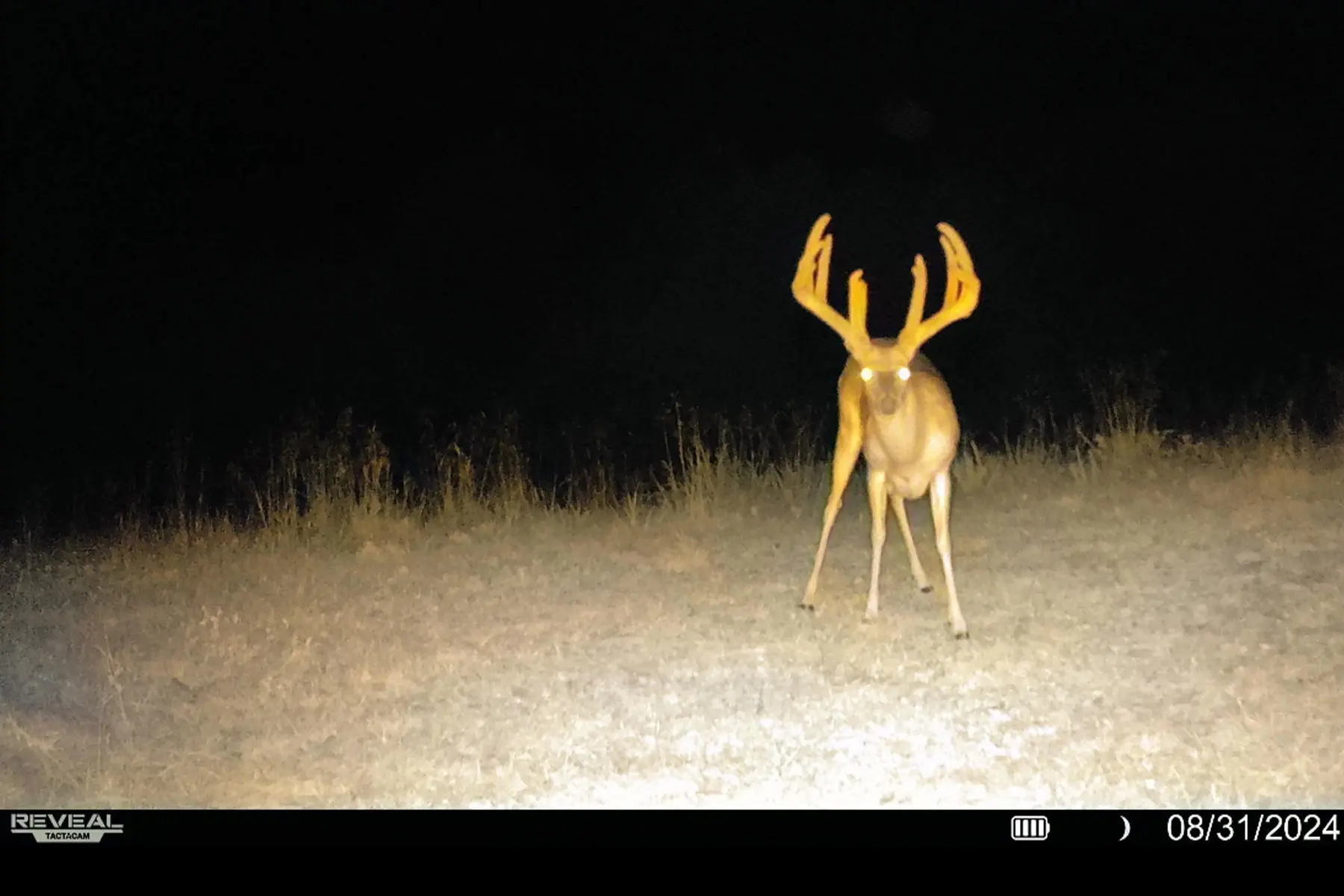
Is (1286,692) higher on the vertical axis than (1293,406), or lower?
lower

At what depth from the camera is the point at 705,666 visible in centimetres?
586

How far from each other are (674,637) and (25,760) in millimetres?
2625

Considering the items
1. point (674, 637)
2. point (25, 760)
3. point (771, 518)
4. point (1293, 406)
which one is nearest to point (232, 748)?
point (25, 760)

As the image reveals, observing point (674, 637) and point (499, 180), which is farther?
point (499, 180)

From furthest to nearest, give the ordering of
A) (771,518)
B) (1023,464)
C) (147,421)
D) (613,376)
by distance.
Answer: (613,376) < (147,421) < (1023,464) < (771,518)

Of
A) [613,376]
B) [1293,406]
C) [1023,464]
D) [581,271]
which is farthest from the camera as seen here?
[581,271]

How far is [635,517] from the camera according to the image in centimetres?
892

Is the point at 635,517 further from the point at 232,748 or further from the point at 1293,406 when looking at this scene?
the point at 1293,406

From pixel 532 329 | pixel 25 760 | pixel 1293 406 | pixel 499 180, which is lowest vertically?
pixel 25 760
